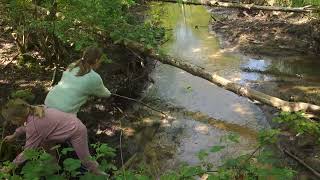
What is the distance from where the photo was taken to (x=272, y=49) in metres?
11.4

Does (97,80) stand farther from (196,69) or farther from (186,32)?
(186,32)

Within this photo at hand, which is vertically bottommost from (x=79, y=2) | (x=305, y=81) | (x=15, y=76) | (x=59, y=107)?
(x=305, y=81)

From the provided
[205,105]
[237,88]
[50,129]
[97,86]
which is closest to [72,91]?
[97,86]

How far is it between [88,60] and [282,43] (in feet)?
25.2

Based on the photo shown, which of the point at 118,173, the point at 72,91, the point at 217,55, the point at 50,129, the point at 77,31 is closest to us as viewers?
the point at 118,173

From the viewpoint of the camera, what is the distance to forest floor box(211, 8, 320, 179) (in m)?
6.62

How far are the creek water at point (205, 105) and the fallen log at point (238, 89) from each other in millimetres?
543

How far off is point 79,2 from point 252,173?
4.25 metres

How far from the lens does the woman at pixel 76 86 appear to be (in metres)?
4.96

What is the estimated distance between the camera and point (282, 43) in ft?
38.0

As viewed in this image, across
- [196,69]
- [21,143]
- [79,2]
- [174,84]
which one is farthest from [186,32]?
[21,143]

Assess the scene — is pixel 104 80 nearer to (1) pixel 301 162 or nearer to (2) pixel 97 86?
(2) pixel 97 86

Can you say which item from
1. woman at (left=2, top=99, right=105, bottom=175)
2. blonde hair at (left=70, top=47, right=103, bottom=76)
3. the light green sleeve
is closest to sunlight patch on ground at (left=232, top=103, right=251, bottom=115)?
the light green sleeve

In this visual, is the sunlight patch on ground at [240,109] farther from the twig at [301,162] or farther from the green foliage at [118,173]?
the green foliage at [118,173]
